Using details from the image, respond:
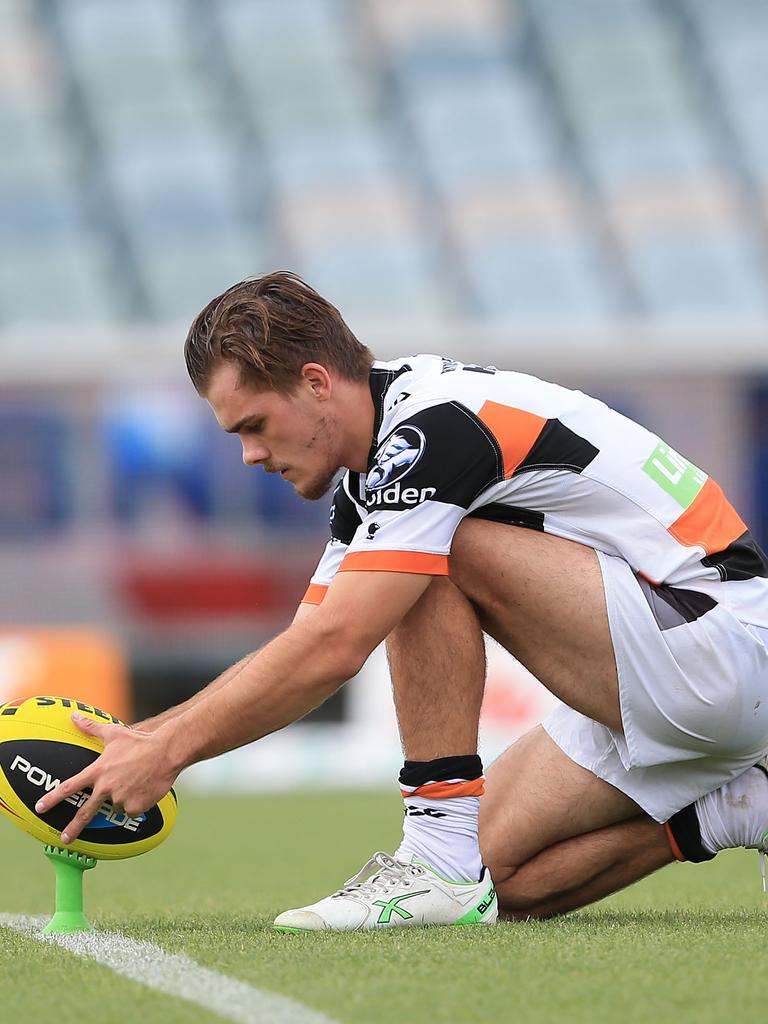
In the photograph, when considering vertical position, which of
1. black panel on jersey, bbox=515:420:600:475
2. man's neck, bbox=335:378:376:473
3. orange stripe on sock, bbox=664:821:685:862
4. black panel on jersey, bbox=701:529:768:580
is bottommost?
orange stripe on sock, bbox=664:821:685:862

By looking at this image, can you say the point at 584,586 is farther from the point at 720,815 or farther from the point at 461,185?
the point at 461,185

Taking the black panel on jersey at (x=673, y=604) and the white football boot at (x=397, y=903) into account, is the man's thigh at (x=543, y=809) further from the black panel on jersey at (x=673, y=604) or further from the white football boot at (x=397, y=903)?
the black panel on jersey at (x=673, y=604)

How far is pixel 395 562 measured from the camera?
10.2 feet

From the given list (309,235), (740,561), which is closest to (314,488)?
(740,561)

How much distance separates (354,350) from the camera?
11.1 ft

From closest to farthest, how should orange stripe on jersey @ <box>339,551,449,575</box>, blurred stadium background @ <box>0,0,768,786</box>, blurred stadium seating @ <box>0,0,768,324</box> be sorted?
1. orange stripe on jersey @ <box>339,551,449,575</box>
2. blurred stadium background @ <box>0,0,768,786</box>
3. blurred stadium seating @ <box>0,0,768,324</box>

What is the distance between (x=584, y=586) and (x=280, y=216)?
54.1ft

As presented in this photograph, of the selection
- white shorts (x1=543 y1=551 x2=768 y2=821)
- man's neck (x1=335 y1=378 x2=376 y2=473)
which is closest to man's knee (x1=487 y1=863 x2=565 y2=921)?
white shorts (x1=543 y1=551 x2=768 y2=821)

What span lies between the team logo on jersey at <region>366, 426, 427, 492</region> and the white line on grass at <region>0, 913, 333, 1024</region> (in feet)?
3.08

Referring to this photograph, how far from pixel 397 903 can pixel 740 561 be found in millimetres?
974

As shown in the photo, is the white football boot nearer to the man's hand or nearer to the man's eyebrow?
the man's hand

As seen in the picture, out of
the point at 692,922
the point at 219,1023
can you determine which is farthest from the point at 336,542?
the point at 219,1023

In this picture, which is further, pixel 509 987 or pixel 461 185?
pixel 461 185

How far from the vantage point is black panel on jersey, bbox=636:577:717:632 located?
10.8ft
